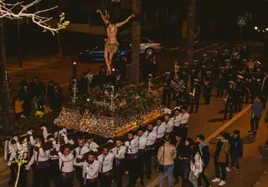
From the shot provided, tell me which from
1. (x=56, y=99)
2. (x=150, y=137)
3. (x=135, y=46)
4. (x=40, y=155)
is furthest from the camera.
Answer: (x=135, y=46)

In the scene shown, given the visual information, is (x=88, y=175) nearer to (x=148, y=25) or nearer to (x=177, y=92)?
(x=177, y=92)

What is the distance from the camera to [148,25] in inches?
1780

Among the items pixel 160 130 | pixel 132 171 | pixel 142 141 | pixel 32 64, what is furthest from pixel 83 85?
pixel 32 64

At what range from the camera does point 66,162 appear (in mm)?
12258

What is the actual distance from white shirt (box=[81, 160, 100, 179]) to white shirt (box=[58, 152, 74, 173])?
34cm

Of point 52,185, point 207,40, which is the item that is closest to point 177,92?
point 52,185

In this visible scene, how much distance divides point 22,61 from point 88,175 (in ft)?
64.4

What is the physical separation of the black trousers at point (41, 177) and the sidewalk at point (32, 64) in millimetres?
15567

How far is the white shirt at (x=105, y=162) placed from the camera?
1226cm

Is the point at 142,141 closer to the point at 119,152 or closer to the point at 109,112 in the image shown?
the point at 119,152

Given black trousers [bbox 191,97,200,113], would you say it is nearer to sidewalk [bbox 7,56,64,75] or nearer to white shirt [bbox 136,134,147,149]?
white shirt [bbox 136,134,147,149]

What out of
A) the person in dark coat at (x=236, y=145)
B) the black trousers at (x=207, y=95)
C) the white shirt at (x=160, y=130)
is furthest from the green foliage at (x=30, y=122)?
the black trousers at (x=207, y=95)

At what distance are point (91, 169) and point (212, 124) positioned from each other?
332 inches

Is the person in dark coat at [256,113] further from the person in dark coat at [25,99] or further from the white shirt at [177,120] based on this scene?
the person in dark coat at [25,99]
